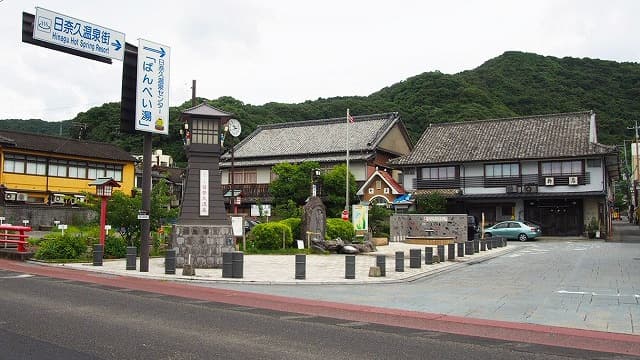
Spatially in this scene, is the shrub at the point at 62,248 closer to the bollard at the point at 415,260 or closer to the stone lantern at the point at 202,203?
the stone lantern at the point at 202,203

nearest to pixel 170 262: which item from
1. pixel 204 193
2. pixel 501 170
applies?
pixel 204 193

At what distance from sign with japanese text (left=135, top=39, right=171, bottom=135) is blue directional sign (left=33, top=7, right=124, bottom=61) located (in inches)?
34.6

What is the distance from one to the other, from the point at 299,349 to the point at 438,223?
2660cm

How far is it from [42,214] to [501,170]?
1408 inches

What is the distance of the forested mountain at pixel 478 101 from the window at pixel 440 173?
783 inches

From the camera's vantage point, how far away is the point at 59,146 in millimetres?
48188

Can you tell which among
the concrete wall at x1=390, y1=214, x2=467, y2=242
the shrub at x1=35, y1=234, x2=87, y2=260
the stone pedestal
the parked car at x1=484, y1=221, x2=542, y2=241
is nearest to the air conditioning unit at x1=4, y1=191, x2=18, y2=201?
the shrub at x1=35, y1=234, x2=87, y2=260

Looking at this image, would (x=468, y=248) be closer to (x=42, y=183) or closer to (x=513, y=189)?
(x=513, y=189)

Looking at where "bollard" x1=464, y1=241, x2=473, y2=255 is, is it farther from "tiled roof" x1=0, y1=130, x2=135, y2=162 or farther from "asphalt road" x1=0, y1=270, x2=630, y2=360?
"tiled roof" x1=0, y1=130, x2=135, y2=162

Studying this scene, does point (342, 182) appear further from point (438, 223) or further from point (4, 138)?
point (4, 138)

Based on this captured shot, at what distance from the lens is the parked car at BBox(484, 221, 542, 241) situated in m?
38.0

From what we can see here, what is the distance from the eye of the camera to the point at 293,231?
2888 cm

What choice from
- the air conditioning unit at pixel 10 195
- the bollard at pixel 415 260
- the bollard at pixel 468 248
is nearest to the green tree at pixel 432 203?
the bollard at pixel 468 248

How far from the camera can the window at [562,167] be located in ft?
132
